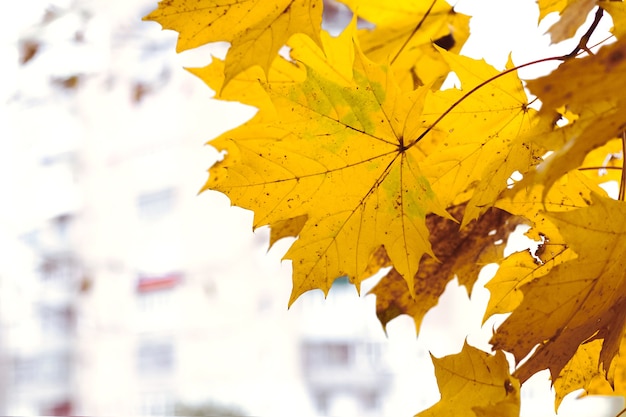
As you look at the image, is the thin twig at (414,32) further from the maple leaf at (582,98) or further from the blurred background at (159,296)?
the blurred background at (159,296)

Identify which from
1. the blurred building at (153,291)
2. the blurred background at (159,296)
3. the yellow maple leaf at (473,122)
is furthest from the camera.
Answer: the blurred building at (153,291)

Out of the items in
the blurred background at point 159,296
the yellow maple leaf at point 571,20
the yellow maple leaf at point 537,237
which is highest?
the blurred background at point 159,296

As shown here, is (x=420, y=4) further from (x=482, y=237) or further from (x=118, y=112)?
(x=118, y=112)

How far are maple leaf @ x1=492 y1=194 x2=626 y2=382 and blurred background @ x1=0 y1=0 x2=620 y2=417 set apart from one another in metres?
3.12

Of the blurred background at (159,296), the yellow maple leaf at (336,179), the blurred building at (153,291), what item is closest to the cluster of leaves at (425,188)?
the yellow maple leaf at (336,179)

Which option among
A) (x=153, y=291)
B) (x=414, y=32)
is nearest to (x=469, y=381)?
(x=414, y=32)

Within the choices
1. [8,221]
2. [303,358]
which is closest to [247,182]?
[8,221]

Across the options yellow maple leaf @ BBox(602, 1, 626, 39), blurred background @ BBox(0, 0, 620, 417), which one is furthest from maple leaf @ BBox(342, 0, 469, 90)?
blurred background @ BBox(0, 0, 620, 417)

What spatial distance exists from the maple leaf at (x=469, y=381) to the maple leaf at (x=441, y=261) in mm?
41

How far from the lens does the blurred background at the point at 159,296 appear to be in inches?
140

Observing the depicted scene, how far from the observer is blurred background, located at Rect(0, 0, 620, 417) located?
3557 mm

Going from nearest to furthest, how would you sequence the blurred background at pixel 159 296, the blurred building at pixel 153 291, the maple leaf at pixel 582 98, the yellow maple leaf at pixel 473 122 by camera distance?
the maple leaf at pixel 582 98
the yellow maple leaf at pixel 473 122
the blurred background at pixel 159 296
the blurred building at pixel 153 291

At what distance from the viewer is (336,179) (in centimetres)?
25

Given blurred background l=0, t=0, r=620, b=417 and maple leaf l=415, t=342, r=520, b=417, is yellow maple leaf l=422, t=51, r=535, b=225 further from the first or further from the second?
blurred background l=0, t=0, r=620, b=417
